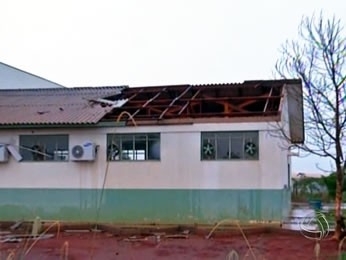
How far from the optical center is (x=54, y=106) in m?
21.2

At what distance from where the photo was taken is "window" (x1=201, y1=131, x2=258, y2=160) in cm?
1745

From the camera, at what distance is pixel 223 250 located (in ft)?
41.2

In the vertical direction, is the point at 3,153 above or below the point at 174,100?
below

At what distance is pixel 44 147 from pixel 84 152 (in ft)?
5.33

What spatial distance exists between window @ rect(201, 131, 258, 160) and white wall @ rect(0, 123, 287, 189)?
0.53 feet

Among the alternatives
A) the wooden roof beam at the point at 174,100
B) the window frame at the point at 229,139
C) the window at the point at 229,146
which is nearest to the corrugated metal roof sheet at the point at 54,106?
the wooden roof beam at the point at 174,100

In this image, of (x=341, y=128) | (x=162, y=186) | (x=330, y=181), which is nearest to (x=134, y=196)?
(x=162, y=186)

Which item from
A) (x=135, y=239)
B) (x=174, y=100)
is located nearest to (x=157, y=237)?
(x=135, y=239)

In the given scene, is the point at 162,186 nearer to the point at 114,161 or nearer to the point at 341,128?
the point at 114,161

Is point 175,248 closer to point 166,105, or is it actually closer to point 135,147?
point 135,147

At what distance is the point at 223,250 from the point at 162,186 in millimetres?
5828

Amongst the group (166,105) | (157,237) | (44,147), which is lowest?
(157,237)

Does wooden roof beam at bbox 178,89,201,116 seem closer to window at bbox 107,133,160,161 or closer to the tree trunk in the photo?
window at bbox 107,133,160,161

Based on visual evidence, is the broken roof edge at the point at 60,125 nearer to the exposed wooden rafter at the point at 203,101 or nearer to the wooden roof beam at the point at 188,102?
the exposed wooden rafter at the point at 203,101
